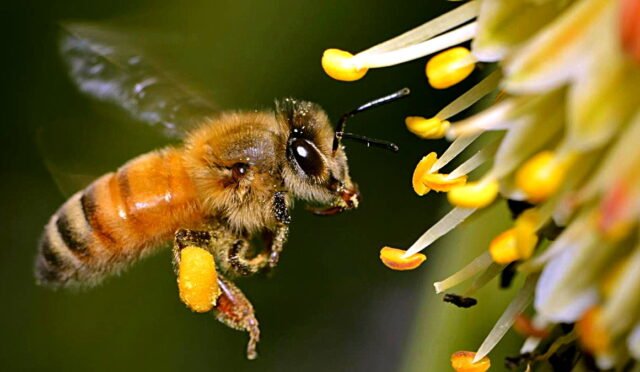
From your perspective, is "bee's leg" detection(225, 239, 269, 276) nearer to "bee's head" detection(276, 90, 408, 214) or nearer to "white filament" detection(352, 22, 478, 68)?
"bee's head" detection(276, 90, 408, 214)

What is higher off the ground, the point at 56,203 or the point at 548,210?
the point at 56,203

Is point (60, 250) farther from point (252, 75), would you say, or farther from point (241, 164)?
point (252, 75)

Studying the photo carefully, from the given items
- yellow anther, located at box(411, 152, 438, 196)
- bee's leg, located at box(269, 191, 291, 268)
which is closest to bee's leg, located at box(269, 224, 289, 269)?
bee's leg, located at box(269, 191, 291, 268)

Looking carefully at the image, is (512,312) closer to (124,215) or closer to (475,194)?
(475,194)

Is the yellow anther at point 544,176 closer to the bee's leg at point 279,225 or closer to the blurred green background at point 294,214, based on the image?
the bee's leg at point 279,225

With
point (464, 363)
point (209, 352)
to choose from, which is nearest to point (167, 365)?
point (209, 352)

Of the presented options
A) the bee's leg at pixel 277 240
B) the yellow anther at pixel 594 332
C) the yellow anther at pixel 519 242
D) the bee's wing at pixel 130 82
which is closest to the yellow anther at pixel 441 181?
the yellow anther at pixel 519 242

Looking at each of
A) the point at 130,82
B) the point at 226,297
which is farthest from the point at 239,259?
the point at 130,82
